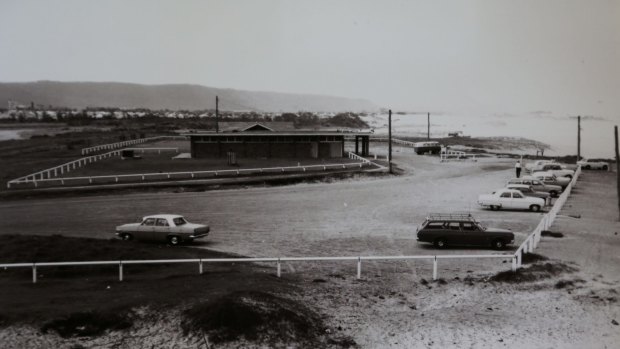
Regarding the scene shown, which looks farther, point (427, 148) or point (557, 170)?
point (427, 148)

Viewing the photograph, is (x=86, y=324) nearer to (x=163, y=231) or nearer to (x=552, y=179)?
(x=163, y=231)

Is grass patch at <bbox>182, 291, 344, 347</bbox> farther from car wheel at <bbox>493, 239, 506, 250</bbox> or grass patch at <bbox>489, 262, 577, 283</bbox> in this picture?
car wheel at <bbox>493, 239, 506, 250</bbox>

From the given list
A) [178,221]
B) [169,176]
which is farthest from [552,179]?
[178,221]

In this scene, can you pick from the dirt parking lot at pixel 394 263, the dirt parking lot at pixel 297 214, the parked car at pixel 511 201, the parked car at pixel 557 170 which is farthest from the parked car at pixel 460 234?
the parked car at pixel 557 170

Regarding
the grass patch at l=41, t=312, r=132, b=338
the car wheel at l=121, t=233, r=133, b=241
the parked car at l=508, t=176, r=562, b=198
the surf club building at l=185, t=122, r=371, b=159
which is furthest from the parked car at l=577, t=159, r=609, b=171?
the grass patch at l=41, t=312, r=132, b=338

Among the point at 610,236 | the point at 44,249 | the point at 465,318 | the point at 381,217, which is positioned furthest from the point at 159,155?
the point at 465,318

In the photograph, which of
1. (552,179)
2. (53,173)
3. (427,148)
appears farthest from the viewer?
(427,148)

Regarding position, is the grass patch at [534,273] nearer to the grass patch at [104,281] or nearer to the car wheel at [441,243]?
the car wheel at [441,243]

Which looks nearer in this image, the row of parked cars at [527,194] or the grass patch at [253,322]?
the grass patch at [253,322]
